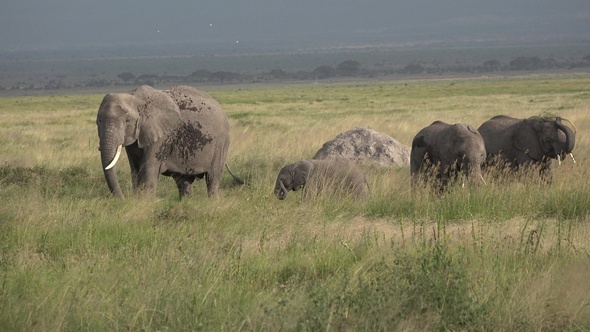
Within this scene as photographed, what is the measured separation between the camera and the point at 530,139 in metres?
16.0

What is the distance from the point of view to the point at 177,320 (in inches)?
258

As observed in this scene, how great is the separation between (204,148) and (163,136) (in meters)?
0.88

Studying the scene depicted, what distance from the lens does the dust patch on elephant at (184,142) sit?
1391 cm

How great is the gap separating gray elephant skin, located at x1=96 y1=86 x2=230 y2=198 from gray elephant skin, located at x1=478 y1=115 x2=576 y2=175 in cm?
408

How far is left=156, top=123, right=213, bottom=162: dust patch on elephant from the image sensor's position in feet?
45.6

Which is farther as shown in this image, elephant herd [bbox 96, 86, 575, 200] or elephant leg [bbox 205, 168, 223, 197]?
elephant leg [bbox 205, 168, 223, 197]

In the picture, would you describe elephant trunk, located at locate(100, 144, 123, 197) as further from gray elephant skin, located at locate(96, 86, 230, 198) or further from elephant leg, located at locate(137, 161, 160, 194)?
elephant leg, located at locate(137, 161, 160, 194)

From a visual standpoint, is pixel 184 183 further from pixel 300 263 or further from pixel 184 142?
pixel 300 263

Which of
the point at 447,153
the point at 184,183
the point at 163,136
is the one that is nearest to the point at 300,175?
the point at 163,136

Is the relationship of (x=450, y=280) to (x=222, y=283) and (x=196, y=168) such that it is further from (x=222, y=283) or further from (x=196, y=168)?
(x=196, y=168)

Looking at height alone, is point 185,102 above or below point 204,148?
above

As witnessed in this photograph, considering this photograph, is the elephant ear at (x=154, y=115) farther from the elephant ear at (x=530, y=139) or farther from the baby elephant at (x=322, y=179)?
the elephant ear at (x=530, y=139)

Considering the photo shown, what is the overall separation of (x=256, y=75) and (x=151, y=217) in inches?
6014

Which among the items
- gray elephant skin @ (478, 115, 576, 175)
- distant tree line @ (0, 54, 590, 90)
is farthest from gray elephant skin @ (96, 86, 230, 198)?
distant tree line @ (0, 54, 590, 90)
